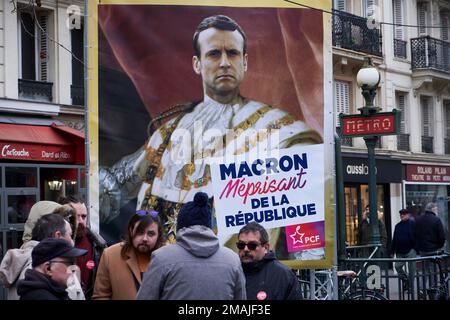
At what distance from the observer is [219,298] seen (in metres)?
4.73

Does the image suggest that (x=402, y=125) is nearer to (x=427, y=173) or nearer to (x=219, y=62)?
(x=427, y=173)

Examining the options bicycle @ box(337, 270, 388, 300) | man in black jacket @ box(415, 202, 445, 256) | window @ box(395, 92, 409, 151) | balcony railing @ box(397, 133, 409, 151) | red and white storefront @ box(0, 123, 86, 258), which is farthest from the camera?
window @ box(395, 92, 409, 151)

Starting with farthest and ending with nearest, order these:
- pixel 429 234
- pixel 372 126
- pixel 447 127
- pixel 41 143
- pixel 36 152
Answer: pixel 447 127 → pixel 41 143 → pixel 36 152 → pixel 429 234 → pixel 372 126

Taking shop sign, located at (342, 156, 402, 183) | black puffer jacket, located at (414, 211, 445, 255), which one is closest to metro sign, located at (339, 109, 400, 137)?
black puffer jacket, located at (414, 211, 445, 255)

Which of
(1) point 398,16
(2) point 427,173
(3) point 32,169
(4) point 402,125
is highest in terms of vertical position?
(1) point 398,16

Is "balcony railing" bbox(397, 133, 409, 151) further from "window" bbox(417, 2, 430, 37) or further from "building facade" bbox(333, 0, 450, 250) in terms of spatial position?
"window" bbox(417, 2, 430, 37)

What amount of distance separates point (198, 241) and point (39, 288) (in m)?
0.86

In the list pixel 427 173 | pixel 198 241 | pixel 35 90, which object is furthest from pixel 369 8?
pixel 198 241

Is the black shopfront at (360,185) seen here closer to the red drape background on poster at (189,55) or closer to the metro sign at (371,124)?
the metro sign at (371,124)

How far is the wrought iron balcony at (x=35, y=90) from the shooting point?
18.3 m

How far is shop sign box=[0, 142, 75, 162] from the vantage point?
55.6ft

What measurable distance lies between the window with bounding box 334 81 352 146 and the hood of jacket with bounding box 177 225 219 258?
75.6 feet

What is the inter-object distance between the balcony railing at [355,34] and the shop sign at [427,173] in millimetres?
4134

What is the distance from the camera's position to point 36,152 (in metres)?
17.6
